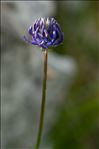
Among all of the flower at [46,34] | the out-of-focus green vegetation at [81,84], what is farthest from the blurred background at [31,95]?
the flower at [46,34]

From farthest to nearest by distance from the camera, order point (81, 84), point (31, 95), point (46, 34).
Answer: point (81, 84)
point (31, 95)
point (46, 34)

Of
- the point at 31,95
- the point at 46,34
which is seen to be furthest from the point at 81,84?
the point at 46,34

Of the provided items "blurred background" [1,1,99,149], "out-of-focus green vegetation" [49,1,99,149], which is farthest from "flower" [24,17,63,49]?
"out-of-focus green vegetation" [49,1,99,149]

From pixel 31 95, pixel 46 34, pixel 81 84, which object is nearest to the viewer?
pixel 46 34

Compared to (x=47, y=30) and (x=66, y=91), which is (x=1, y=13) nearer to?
(x=66, y=91)

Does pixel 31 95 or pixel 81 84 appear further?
pixel 81 84

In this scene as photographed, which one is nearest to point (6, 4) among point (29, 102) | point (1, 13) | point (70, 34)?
point (1, 13)

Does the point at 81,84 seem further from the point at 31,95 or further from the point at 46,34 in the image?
the point at 46,34
